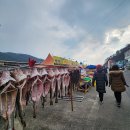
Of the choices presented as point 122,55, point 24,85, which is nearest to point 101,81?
point 24,85

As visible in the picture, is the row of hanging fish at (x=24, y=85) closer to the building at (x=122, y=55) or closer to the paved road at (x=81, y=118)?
the paved road at (x=81, y=118)

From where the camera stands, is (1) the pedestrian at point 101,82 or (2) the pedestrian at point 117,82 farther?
(1) the pedestrian at point 101,82

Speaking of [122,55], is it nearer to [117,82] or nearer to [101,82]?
[101,82]

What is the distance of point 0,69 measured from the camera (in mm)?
3572

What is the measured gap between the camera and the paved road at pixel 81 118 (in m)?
6.17

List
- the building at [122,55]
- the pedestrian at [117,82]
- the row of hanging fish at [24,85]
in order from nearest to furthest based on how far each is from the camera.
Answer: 1. the row of hanging fish at [24,85]
2. the pedestrian at [117,82]
3. the building at [122,55]

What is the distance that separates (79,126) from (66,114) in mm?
1323

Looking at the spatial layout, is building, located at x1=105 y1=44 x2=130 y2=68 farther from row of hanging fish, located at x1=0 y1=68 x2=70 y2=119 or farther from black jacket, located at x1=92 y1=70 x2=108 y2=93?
row of hanging fish, located at x1=0 y1=68 x2=70 y2=119

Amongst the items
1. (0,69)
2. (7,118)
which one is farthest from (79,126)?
(0,69)

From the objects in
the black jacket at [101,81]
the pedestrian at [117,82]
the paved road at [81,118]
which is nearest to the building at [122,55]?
the black jacket at [101,81]

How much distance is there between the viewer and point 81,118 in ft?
22.8

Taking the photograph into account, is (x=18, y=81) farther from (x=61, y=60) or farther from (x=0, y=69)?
(x=61, y=60)

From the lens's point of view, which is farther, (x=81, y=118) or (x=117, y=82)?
(x=117, y=82)

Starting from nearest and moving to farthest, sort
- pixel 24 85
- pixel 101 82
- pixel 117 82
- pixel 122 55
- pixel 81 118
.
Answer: pixel 24 85 < pixel 81 118 < pixel 117 82 < pixel 101 82 < pixel 122 55
